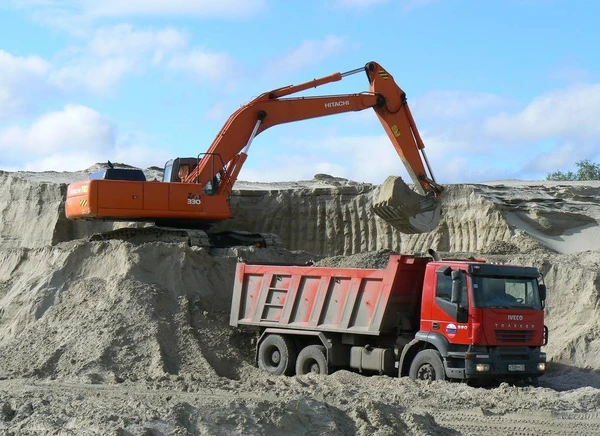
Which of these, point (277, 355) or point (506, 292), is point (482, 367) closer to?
point (506, 292)

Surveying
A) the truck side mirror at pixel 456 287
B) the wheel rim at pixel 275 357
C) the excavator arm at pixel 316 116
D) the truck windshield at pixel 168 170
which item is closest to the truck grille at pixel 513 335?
the truck side mirror at pixel 456 287

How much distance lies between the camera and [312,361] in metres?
15.2

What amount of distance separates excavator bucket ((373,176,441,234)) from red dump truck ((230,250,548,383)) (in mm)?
4543

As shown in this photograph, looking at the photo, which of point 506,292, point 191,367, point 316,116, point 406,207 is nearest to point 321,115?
point 316,116

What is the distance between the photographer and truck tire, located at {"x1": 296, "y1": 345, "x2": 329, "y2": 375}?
1487 cm

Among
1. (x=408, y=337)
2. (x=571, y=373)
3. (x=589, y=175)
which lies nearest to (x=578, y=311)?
(x=571, y=373)

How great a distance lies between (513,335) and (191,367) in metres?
5.47

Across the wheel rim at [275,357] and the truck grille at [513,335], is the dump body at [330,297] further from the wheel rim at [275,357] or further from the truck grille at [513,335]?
the truck grille at [513,335]

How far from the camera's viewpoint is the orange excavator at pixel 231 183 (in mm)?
19938

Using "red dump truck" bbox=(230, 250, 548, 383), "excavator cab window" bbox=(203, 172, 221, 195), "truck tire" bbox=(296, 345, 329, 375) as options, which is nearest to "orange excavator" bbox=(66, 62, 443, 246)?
"excavator cab window" bbox=(203, 172, 221, 195)

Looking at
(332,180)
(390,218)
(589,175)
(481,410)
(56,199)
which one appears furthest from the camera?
(589,175)

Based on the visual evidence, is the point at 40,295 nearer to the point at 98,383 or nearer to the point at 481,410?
the point at 98,383

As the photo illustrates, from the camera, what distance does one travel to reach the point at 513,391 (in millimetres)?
12266

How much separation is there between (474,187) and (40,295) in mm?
14544
